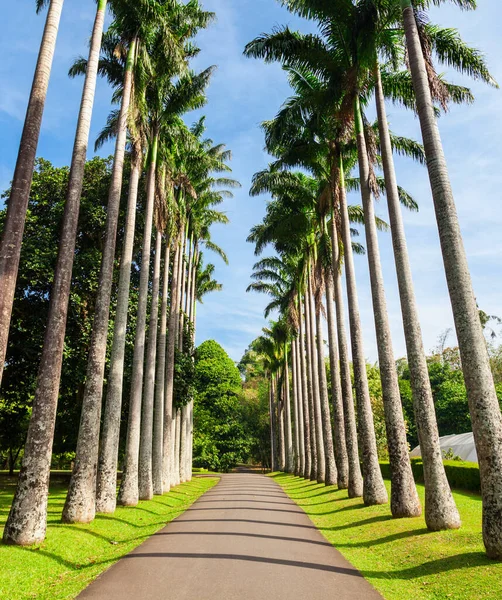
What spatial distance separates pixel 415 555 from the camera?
774 cm

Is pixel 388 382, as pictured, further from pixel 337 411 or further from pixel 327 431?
pixel 327 431

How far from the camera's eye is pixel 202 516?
527 inches

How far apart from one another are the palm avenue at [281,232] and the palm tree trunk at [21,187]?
1.1 inches

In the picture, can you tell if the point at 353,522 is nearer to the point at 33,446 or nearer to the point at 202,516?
the point at 202,516

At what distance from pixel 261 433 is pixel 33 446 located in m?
62.5

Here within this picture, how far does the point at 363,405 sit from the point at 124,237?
10465mm

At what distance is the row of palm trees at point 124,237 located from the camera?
8.89 metres

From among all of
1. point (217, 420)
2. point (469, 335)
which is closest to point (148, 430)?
point (469, 335)

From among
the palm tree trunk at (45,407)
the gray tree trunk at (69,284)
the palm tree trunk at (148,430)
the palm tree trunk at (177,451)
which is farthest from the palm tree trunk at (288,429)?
the palm tree trunk at (45,407)

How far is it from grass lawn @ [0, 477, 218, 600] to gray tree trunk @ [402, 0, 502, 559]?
6401 millimetres

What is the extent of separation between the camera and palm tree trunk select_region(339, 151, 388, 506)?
546 inches

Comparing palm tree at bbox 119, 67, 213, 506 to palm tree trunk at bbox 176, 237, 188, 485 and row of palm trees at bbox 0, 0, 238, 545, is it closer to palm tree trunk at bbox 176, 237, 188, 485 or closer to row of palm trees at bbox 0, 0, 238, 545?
row of palm trees at bbox 0, 0, 238, 545

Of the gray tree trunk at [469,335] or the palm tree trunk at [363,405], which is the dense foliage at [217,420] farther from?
the gray tree trunk at [469,335]

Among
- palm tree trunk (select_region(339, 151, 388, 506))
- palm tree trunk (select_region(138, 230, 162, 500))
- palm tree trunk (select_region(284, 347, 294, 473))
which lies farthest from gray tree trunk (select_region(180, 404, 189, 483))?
palm tree trunk (select_region(339, 151, 388, 506))
